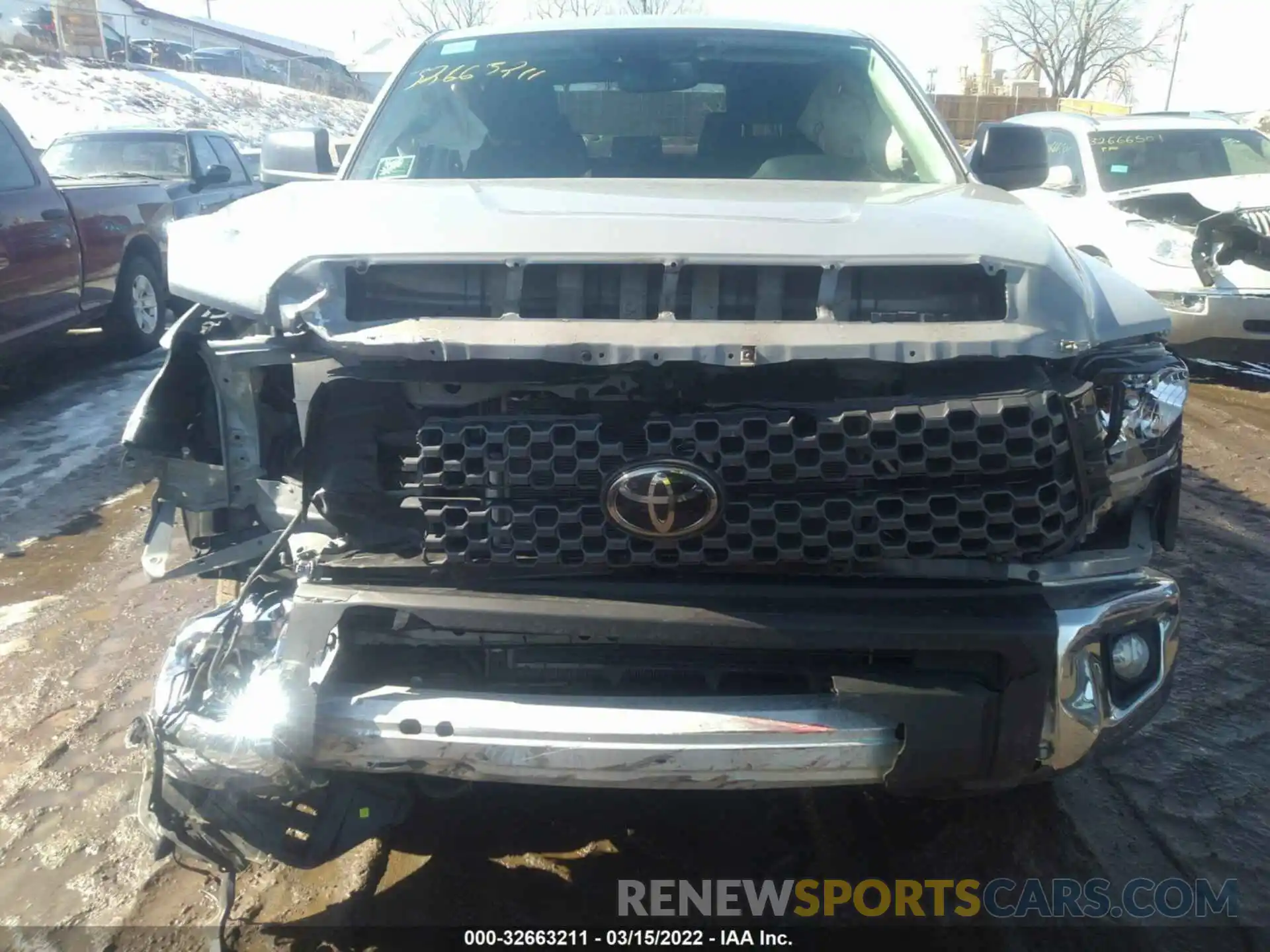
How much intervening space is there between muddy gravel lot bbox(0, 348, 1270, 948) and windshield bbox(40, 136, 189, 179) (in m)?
7.77

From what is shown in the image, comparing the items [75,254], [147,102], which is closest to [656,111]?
[75,254]

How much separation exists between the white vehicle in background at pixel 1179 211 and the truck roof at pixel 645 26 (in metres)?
1.91

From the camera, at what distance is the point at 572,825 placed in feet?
8.96

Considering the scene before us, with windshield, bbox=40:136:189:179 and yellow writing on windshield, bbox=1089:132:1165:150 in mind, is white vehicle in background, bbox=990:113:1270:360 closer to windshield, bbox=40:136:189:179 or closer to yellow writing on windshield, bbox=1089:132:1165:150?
yellow writing on windshield, bbox=1089:132:1165:150

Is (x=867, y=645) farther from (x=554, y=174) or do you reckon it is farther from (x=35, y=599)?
(x=35, y=599)

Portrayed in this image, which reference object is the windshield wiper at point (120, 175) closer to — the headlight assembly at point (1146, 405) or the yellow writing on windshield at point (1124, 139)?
the yellow writing on windshield at point (1124, 139)

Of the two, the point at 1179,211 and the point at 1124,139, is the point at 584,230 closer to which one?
the point at 1179,211

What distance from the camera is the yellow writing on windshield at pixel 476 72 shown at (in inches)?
140

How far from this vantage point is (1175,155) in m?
8.61

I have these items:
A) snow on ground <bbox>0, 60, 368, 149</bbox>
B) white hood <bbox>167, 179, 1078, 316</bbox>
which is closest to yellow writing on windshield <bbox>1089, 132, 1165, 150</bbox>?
white hood <bbox>167, 179, 1078, 316</bbox>

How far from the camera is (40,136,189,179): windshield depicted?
33.1ft

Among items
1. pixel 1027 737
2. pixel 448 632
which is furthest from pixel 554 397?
pixel 1027 737

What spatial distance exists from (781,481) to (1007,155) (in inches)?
81.6

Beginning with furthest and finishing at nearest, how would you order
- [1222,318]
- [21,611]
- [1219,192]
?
[1219,192] < [1222,318] < [21,611]
